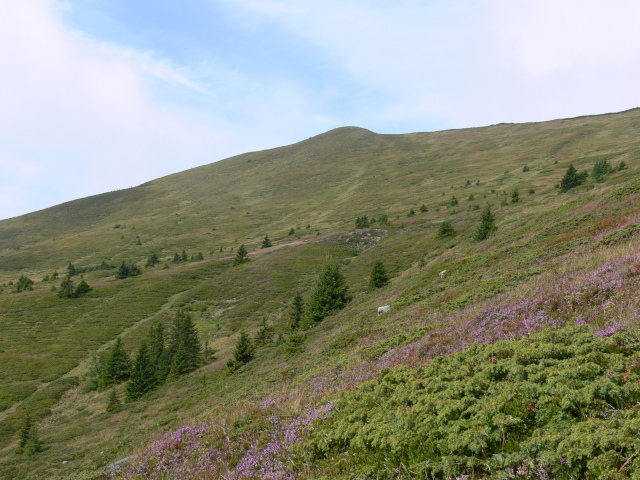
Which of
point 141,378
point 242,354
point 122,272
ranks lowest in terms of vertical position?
point 141,378

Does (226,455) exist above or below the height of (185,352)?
above

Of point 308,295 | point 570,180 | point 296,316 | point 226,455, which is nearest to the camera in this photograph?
point 226,455

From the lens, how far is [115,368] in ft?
116

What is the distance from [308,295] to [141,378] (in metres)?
22.0

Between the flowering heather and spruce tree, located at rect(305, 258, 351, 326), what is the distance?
75.3ft

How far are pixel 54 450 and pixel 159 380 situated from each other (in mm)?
11573

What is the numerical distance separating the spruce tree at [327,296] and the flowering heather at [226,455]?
904 inches

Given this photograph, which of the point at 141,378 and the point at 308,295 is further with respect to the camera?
the point at 308,295

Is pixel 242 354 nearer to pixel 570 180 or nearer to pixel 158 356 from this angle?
pixel 158 356

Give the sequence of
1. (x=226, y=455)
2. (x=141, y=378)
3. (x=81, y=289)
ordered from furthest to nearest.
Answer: (x=81, y=289), (x=141, y=378), (x=226, y=455)

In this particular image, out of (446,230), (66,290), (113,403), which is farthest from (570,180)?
(66,290)

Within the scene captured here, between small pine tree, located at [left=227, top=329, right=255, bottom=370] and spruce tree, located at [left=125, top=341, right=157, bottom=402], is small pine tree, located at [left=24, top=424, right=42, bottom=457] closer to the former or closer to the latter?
spruce tree, located at [left=125, top=341, right=157, bottom=402]

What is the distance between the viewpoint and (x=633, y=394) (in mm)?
3842

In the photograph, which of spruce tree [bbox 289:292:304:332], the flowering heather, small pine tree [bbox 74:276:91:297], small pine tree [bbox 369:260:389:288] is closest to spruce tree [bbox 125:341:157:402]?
spruce tree [bbox 289:292:304:332]
